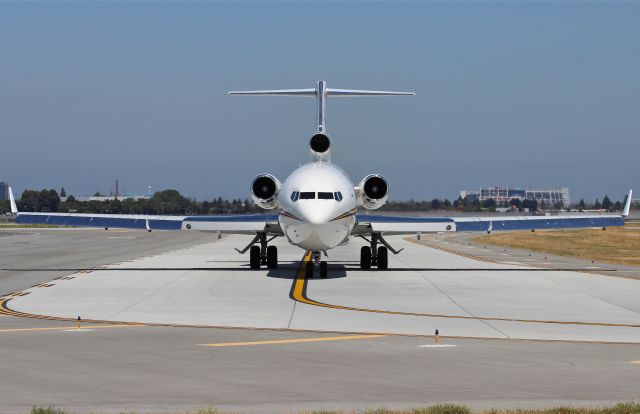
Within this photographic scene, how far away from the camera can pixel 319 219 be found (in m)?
33.1

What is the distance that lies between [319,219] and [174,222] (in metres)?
10.7

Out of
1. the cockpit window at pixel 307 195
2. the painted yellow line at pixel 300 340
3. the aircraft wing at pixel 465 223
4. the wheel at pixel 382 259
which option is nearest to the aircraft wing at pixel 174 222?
the aircraft wing at pixel 465 223

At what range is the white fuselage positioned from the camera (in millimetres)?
33281

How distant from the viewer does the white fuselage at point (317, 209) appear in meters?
33.3

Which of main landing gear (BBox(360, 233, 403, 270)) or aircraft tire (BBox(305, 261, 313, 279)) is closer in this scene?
aircraft tire (BBox(305, 261, 313, 279))

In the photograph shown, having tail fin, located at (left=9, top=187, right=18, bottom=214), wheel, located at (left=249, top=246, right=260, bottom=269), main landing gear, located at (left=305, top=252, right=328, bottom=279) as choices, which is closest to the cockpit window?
main landing gear, located at (left=305, top=252, right=328, bottom=279)

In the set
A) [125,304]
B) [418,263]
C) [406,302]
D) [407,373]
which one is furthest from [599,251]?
[407,373]

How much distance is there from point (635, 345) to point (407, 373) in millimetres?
5390

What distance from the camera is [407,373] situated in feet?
46.9

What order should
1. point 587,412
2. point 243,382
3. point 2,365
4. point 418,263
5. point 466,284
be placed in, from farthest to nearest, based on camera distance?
1. point 418,263
2. point 466,284
3. point 2,365
4. point 243,382
5. point 587,412

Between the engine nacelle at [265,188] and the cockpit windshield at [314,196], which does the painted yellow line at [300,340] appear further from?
the engine nacelle at [265,188]

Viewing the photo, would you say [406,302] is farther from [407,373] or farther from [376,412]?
[376,412]

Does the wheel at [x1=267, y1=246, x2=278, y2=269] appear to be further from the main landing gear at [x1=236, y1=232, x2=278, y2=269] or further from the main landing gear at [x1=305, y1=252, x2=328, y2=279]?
the main landing gear at [x1=305, y1=252, x2=328, y2=279]

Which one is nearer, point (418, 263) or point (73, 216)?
point (73, 216)
